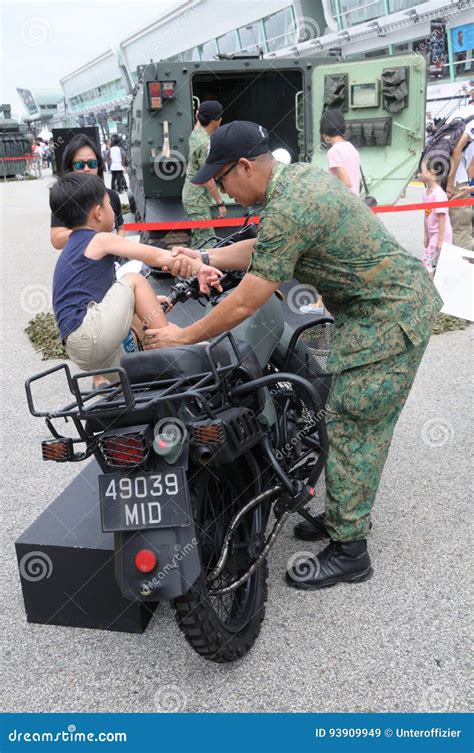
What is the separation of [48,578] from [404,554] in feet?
5.02

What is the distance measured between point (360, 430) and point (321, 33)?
116ft

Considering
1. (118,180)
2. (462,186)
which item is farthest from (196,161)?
(118,180)

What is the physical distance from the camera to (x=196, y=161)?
7000mm

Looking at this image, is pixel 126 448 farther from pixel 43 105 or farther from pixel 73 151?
pixel 43 105

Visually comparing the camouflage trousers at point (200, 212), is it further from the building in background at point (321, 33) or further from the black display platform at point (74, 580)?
the building in background at point (321, 33)

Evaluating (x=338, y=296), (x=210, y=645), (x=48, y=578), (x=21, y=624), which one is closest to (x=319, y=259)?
(x=338, y=296)

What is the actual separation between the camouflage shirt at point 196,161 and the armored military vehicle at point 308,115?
0.75 meters

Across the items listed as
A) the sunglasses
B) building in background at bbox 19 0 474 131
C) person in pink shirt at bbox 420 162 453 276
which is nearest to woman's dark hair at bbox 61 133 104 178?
the sunglasses

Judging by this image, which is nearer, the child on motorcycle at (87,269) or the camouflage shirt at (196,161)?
the child on motorcycle at (87,269)

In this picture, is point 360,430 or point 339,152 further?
point 339,152

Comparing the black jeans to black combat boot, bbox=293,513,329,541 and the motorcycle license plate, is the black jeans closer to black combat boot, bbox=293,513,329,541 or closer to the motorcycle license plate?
black combat boot, bbox=293,513,329,541

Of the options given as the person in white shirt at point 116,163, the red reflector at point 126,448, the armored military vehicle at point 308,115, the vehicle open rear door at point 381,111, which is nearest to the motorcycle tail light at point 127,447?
the red reflector at point 126,448

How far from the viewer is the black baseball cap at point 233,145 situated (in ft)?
7.90

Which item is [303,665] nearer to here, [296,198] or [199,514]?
[199,514]
